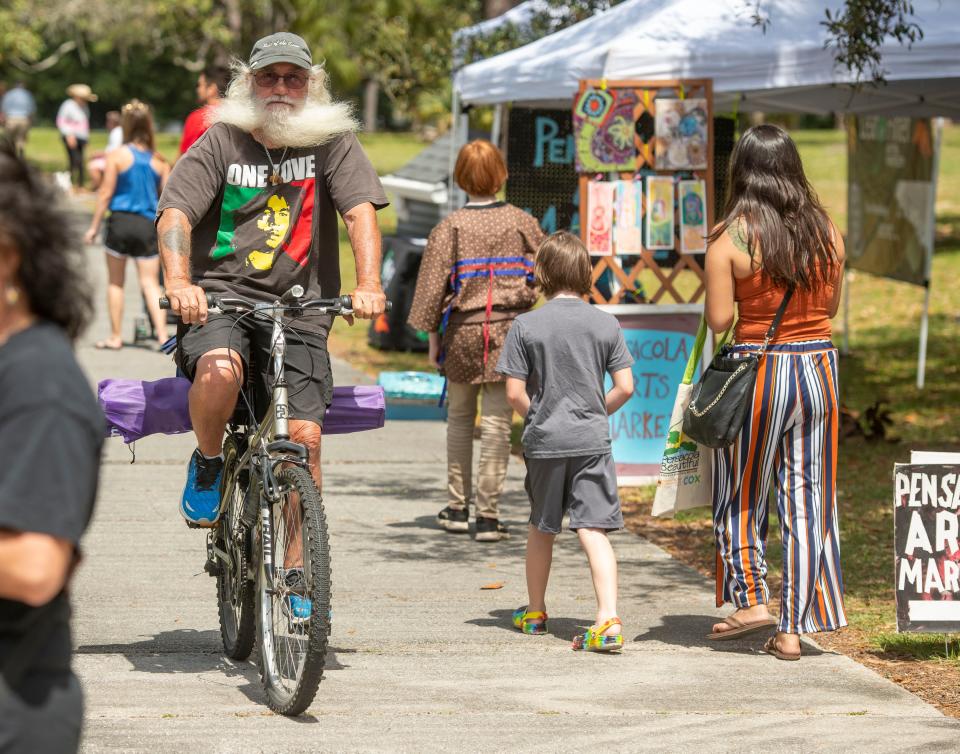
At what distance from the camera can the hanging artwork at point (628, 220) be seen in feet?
29.7

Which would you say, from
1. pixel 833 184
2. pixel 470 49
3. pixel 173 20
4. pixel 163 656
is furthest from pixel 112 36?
pixel 163 656

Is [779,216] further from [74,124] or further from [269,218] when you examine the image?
[74,124]

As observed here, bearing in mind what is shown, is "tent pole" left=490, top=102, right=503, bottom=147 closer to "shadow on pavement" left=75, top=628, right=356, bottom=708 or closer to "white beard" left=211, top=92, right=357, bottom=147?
"white beard" left=211, top=92, right=357, bottom=147

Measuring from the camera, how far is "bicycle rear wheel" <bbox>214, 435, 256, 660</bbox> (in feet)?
16.6

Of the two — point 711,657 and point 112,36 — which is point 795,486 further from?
point 112,36

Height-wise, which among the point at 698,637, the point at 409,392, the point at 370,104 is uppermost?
the point at 370,104

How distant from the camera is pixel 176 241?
197 inches

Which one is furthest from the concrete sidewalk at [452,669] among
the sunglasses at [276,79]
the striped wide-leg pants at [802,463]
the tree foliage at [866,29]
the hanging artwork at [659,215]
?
the tree foliage at [866,29]

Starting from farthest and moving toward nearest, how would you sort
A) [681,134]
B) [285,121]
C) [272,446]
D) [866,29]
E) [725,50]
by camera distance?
1. [681,134]
2. [725,50]
3. [866,29]
4. [285,121]
5. [272,446]

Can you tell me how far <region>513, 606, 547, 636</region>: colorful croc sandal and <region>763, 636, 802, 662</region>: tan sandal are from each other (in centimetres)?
82

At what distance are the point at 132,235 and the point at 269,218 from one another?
7.49m

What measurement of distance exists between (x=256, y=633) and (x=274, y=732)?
1.57 ft

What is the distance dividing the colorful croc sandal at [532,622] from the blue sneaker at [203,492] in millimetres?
1296

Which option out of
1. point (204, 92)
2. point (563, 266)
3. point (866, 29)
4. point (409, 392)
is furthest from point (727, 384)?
point (204, 92)
